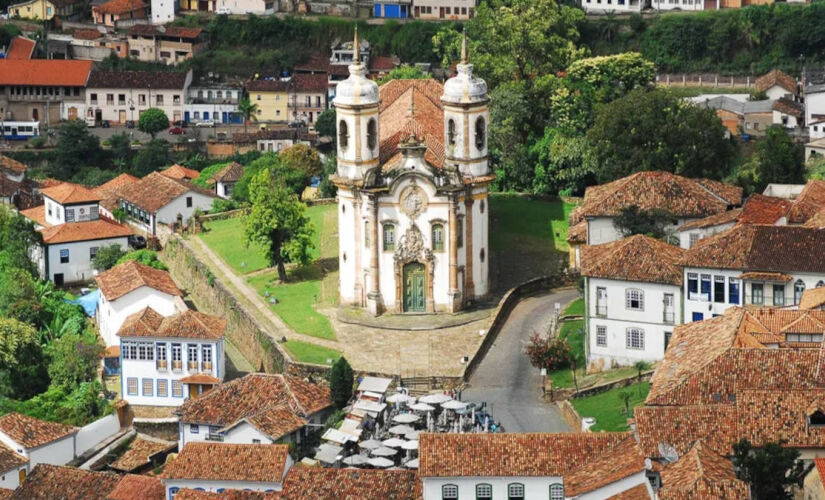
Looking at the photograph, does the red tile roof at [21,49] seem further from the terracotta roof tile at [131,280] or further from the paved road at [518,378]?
the paved road at [518,378]

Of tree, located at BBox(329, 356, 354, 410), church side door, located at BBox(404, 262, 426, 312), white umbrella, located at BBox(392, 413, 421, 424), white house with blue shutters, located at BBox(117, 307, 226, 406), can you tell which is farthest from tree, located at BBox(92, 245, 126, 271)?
white umbrella, located at BBox(392, 413, 421, 424)

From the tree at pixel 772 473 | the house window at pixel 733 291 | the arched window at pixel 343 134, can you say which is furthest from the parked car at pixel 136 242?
the tree at pixel 772 473

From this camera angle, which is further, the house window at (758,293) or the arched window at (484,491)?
the house window at (758,293)

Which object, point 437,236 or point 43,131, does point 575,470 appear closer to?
point 437,236

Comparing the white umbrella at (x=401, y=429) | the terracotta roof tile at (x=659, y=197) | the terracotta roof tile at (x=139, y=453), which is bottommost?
the terracotta roof tile at (x=139, y=453)

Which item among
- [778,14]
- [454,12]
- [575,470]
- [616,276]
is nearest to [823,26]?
[778,14]

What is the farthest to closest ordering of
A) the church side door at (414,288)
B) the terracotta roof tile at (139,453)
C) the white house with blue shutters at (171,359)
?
the church side door at (414,288), the white house with blue shutters at (171,359), the terracotta roof tile at (139,453)
